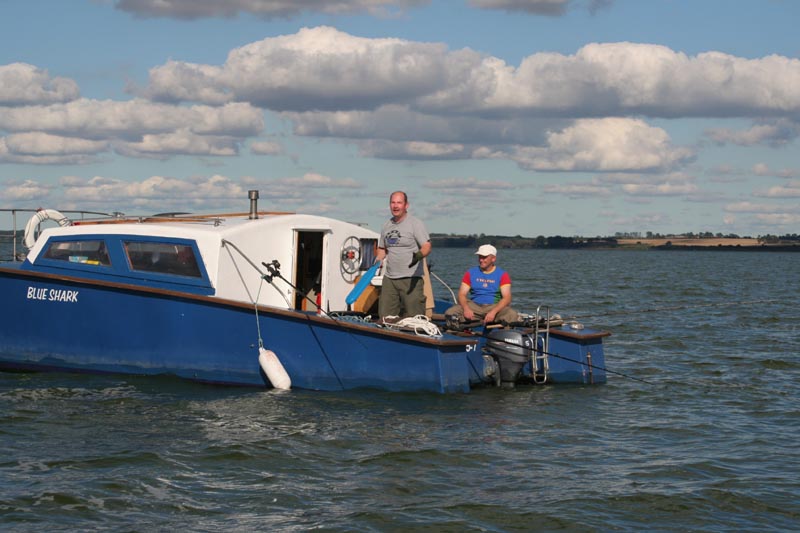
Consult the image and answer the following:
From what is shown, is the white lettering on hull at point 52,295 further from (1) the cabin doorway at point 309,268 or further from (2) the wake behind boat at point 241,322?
(1) the cabin doorway at point 309,268

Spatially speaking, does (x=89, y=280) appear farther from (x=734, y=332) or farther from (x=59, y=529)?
(x=734, y=332)

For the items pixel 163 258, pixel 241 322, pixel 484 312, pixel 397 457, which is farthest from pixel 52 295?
pixel 397 457

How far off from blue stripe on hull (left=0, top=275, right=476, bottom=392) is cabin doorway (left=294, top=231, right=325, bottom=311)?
64.7 inches

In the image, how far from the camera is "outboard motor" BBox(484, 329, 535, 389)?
1283cm

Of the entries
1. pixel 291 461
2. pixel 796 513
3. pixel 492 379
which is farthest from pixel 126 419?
pixel 796 513

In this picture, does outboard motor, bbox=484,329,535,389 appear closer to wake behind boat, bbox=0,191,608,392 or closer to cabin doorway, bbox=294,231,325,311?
wake behind boat, bbox=0,191,608,392

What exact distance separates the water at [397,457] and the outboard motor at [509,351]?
0.28 metres

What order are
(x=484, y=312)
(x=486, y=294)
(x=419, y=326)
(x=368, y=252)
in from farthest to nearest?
(x=368, y=252) < (x=486, y=294) < (x=484, y=312) < (x=419, y=326)

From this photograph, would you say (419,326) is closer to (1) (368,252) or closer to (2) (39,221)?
(1) (368,252)

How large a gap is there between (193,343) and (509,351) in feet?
12.6

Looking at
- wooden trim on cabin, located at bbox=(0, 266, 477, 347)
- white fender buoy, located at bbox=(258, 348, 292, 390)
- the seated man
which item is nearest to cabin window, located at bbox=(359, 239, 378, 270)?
the seated man

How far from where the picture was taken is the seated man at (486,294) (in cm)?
1313

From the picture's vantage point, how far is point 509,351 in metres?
12.9

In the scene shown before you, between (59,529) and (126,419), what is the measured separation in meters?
3.51
